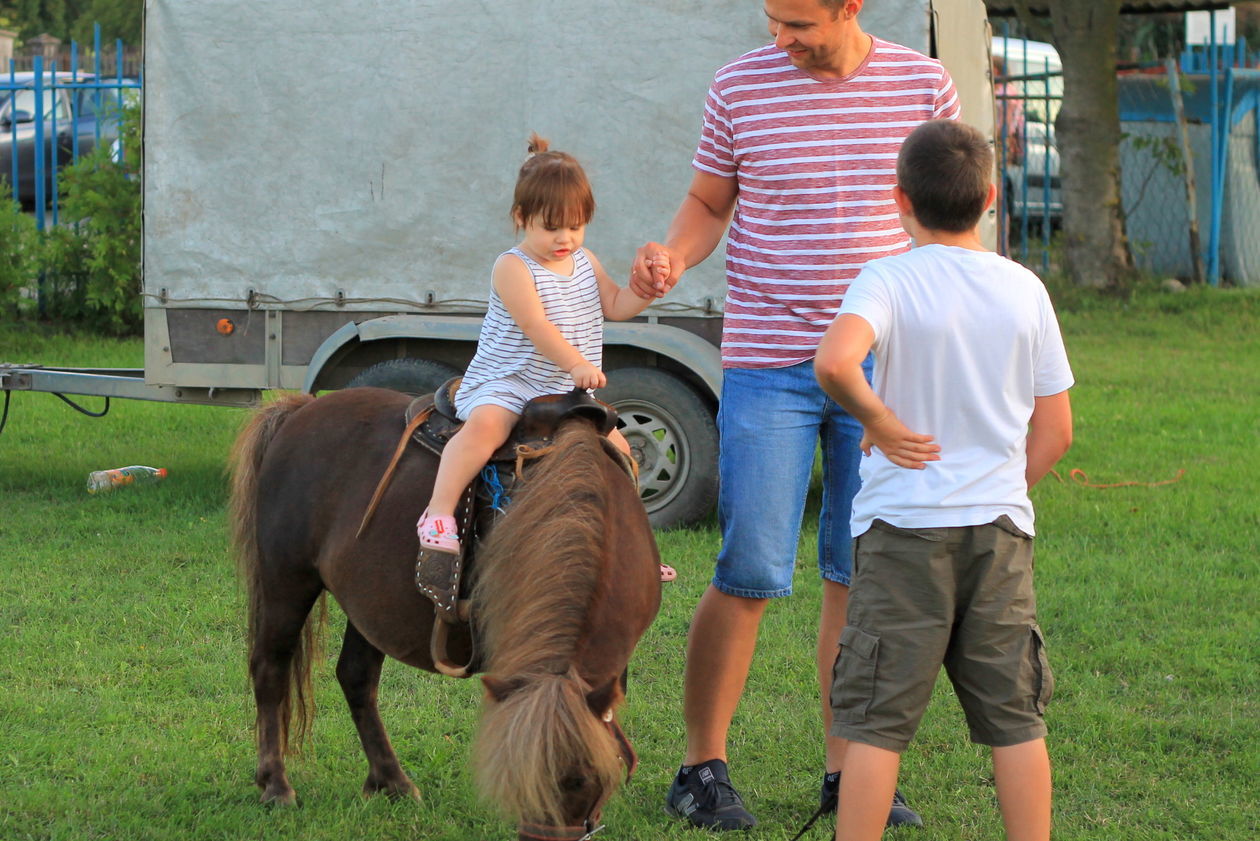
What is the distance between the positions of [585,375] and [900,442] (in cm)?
79

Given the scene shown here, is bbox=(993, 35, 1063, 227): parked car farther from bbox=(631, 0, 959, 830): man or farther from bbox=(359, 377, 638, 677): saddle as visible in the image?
bbox=(359, 377, 638, 677): saddle

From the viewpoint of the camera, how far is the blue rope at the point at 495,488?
3.04m

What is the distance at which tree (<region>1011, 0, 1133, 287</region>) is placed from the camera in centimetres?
1198

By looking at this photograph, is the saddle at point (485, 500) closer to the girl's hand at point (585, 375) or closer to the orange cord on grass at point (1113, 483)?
the girl's hand at point (585, 375)

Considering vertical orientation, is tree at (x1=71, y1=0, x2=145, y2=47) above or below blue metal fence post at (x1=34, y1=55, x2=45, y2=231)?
above

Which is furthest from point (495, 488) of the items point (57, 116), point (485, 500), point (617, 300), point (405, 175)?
point (57, 116)

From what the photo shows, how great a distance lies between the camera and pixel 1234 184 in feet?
43.5

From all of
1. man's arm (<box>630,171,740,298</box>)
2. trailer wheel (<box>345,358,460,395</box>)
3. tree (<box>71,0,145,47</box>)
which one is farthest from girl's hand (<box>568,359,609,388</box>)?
tree (<box>71,0,145,47</box>)

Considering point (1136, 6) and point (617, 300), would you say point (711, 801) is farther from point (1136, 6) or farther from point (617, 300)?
point (1136, 6)

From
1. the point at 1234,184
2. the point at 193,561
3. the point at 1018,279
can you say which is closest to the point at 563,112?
the point at 193,561

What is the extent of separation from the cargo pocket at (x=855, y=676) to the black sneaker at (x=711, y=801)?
85 cm

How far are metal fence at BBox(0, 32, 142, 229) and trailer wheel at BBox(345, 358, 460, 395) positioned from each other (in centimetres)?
478

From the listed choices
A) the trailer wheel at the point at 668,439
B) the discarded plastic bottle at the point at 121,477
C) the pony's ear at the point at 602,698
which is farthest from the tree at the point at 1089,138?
the pony's ear at the point at 602,698

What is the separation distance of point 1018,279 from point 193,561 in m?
4.38
